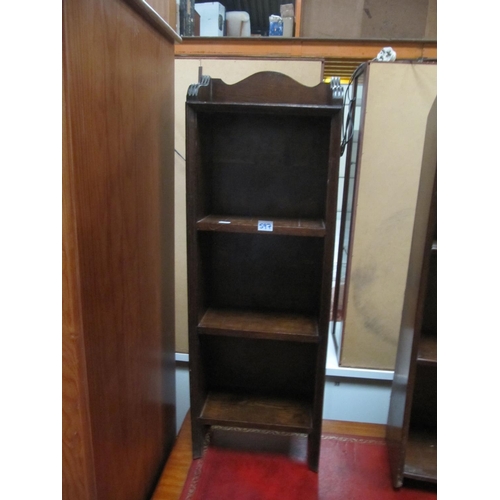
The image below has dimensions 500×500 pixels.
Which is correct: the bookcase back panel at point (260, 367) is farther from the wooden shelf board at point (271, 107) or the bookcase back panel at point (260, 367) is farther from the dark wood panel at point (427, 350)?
the wooden shelf board at point (271, 107)

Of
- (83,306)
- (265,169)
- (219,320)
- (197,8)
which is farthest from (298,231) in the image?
(197,8)

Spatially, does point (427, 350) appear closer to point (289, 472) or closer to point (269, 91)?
point (289, 472)

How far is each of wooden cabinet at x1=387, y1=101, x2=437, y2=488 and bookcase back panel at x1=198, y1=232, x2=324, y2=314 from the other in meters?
0.34

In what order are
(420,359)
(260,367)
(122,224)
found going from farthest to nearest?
1. (260,367)
2. (420,359)
3. (122,224)

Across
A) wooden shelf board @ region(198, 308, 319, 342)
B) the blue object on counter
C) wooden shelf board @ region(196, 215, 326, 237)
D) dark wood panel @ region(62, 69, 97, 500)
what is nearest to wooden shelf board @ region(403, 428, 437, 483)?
wooden shelf board @ region(198, 308, 319, 342)

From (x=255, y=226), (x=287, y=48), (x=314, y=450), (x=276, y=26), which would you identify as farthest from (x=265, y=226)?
(x=276, y=26)

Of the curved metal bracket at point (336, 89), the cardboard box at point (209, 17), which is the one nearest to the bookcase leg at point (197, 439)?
the curved metal bracket at point (336, 89)

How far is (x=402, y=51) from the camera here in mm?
1761

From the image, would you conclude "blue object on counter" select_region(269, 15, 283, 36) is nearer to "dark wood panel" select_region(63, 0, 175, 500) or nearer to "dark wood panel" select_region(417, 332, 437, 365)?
"dark wood panel" select_region(63, 0, 175, 500)

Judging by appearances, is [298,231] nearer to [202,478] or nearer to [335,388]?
[202,478]

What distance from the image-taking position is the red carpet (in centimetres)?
126

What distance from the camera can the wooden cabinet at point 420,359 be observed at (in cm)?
114

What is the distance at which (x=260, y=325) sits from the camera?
1.33 metres

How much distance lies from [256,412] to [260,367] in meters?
0.18
